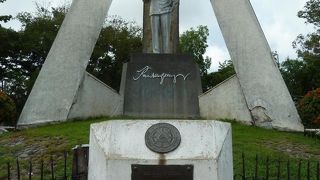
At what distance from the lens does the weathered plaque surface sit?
42.1 feet

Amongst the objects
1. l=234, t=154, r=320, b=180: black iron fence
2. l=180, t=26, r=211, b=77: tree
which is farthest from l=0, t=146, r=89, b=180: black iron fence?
l=180, t=26, r=211, b=77: tree

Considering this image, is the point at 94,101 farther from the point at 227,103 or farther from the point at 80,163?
the point at 80,163

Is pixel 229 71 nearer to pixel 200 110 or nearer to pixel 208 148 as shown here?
pixel 200 110

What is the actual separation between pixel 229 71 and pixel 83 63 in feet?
81.0

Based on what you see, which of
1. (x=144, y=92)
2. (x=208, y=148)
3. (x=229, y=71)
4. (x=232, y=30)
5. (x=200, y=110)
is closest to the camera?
(x=208, y=148)

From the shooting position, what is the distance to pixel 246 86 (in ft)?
47.1

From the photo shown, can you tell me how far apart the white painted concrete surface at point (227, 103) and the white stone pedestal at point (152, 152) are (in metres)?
8.38

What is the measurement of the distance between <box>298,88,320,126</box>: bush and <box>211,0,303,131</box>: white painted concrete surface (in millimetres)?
377

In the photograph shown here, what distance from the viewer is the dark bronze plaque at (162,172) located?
5.44 meters

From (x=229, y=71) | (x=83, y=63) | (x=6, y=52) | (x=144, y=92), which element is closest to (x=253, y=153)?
(x=144, y=92)

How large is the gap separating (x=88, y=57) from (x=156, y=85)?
2.44 meters

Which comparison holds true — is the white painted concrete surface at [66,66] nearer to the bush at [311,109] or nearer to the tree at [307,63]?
the bush at [311,109]

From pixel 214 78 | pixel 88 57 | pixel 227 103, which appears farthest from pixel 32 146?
pixel 214 78
